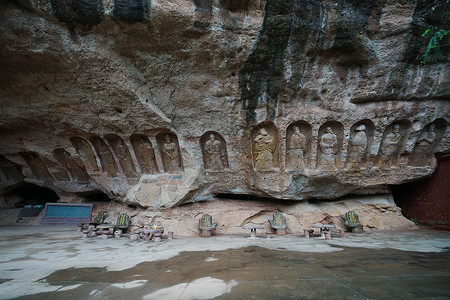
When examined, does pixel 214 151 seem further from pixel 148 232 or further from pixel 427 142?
pixel 427 142

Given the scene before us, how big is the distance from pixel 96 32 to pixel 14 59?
2.51 m

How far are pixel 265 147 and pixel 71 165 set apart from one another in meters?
8.49

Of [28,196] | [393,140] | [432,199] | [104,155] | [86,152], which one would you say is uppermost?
[393,140]

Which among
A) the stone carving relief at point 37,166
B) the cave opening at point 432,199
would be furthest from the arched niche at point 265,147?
the stone carving relief at point 37,166

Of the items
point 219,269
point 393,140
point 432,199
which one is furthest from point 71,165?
point 432,199

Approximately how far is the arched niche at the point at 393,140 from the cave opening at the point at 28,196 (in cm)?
1627

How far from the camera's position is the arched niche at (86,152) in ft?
27.9

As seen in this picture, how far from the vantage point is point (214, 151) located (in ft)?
25.8

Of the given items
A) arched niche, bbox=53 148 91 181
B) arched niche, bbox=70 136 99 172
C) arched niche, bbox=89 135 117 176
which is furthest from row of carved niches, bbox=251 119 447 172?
arched niche, bbox=53 148 91 181

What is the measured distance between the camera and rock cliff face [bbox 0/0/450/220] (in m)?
5.67

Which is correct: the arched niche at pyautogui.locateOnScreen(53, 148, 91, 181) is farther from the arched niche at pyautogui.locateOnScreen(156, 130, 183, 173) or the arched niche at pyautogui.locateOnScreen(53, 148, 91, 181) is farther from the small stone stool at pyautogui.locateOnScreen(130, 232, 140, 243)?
the small stone stool at pyautogui.locateOnScreen(130, 232, 140, 243)

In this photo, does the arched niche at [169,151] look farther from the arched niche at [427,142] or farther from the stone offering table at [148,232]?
the arched niche at [427,142]

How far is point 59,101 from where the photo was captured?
694 cm

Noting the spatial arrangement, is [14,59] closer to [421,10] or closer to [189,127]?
[189,127]
